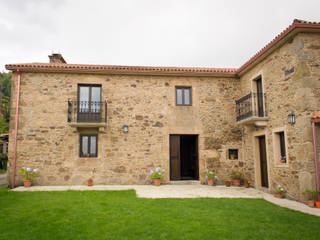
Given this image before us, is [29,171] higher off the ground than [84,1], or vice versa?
[84,1]

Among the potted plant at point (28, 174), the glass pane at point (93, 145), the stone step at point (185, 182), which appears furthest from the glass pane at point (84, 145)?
the stone step at point (185, 182)

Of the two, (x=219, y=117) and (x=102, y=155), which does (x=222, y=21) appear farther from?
(x=102, y=155)

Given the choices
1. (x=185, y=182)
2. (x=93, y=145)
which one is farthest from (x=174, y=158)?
(x=93, y=145)

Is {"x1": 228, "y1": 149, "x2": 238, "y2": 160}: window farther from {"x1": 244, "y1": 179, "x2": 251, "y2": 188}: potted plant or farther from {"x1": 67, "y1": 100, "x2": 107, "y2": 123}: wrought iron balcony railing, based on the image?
{"x1": 67, "y1": 100, "x2": 107, "y2": 123}: wrought iron balcony railing

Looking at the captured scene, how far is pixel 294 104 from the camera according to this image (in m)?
7.13

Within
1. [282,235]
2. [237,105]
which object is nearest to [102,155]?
[237,105]

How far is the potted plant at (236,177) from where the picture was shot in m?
10.0

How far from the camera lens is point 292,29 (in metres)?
6.81

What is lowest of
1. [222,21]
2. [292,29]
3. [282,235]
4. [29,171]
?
[282,235]

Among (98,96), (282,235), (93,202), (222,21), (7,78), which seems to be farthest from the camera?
(7,78)

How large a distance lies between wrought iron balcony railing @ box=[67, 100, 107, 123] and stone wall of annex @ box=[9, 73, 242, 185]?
27 centimetres

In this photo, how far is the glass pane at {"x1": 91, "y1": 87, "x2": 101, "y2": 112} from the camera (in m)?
10.0

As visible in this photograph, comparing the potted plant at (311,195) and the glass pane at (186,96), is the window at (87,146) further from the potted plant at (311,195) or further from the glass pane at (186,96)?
the potted plant at (311,195)

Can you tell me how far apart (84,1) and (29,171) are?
27.2ft
